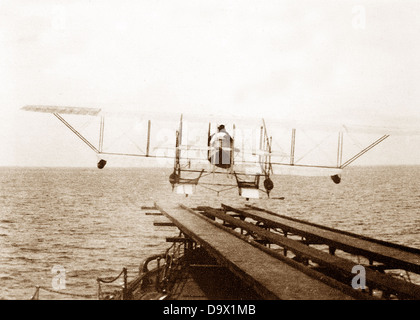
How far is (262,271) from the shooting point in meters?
8.27

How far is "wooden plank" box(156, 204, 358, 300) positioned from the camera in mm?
6949

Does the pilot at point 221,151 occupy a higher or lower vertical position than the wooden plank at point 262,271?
higher

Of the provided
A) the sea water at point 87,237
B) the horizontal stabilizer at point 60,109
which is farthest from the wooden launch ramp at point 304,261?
the horizontal stabilizer at point 60,109

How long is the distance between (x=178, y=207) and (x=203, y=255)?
93.7 inches

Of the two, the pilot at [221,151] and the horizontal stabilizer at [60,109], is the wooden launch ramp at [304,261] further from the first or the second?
the horizontal stabilizer at [60,109]

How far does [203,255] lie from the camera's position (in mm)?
20594

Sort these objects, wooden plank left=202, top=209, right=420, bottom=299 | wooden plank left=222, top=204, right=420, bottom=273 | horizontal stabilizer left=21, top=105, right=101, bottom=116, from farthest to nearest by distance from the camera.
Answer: horizontal stabilizer left=21, top=105, right=101, bottom=116
wooden plank left=222, top=204, right=420, bottom=273
wooden plank left=202, top=209, right=420, bottom=299

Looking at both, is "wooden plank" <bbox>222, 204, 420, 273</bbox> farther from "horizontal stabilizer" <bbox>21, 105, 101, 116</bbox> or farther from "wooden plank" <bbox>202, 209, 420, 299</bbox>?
"horizontal stabilizer" <bbox>21, 105, 101, 116</bbox>

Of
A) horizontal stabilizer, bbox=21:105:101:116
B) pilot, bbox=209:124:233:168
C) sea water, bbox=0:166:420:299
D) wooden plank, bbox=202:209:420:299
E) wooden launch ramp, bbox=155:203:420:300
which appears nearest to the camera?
wooden launch ramp, bbox=155:203:420:300

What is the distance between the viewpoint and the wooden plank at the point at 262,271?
274 inches

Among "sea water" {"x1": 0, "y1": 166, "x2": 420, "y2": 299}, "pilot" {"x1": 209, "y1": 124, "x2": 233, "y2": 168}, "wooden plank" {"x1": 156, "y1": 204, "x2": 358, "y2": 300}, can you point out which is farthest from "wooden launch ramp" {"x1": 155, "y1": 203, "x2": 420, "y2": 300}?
"sea water" {"x1": 0, "y1": 166, "x2": 420, "y2": 299}

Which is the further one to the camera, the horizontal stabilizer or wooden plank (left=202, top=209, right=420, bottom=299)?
the horizontal stabilizer

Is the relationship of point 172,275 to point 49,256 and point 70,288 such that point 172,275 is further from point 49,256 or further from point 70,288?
point 49,256
